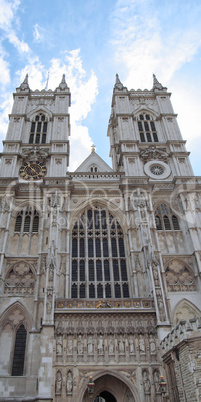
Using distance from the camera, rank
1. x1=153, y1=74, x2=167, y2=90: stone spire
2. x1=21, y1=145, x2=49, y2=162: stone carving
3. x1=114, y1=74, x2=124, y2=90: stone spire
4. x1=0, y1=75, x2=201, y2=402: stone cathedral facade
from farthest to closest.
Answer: x1=153, y1=74, x2=167, y2=90: stone spire → x1=114, y1=74, x2=124, y2=90: stone spire → x1=21, y1=145, x2=49, y2=162: stone carving → x1=0, y1=75, x2=201, y2=402: stone cathedral facade

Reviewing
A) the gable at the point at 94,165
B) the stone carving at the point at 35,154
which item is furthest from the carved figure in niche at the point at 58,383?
the gable at the point at 94,165

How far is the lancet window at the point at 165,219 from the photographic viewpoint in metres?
23.8

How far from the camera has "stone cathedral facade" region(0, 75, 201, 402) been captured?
52.0 ft

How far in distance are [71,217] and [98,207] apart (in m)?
2.24

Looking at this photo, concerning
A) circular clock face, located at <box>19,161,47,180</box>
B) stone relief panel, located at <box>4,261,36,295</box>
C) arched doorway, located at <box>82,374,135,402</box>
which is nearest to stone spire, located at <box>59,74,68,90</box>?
circular clock face, located at <box>19,161,47,180</box>

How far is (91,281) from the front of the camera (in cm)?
2098

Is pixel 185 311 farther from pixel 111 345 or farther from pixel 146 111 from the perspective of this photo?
pixel 146 111

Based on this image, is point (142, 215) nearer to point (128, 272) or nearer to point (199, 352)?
point (128, 272)

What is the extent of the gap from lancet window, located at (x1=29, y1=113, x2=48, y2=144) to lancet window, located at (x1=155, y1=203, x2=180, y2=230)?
11.7 m

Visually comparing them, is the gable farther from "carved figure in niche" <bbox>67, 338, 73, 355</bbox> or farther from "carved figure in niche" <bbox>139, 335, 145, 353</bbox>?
"carved figure in niche" <bbox>67, 338, 73, 355</bbox>

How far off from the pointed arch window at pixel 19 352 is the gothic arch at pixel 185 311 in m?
8.59

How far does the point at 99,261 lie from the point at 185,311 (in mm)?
6025

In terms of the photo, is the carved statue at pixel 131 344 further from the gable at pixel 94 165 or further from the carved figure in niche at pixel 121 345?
the gable at pixel 94 165

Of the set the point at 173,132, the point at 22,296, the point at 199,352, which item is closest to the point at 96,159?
the point at 173,132
